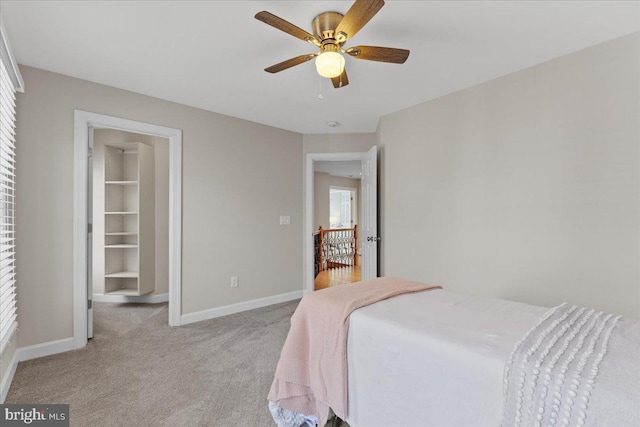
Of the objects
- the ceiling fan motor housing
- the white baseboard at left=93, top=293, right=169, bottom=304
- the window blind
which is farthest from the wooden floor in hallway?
the ceiling fan motor housing

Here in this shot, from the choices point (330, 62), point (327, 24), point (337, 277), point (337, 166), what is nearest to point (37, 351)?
point (330, 62)

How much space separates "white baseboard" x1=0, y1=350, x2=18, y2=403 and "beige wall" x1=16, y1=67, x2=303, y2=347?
0.18 meters

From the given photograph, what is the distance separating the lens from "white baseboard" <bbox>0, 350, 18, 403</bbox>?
6.40ft

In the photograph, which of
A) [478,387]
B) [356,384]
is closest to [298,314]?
[356,384]

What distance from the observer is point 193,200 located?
11.4ft

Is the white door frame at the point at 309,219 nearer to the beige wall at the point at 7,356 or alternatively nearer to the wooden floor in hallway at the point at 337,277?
the wooden floor in hallway at the point at 337,277

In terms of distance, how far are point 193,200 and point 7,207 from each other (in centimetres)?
150

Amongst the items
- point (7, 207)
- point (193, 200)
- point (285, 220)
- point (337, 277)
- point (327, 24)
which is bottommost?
point (337, 277)

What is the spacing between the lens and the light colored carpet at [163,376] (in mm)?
1835

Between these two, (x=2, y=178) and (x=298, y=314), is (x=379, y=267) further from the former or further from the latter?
(x=2, y=178)

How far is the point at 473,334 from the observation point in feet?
4.06

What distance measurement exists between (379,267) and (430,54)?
2.57 meters

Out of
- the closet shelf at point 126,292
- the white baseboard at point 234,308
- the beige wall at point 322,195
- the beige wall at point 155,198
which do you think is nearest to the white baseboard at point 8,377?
the white baseboard at point 234,308

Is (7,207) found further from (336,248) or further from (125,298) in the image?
(336,248)
